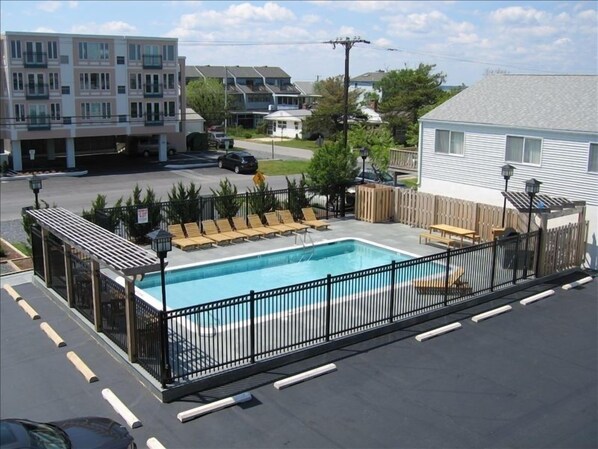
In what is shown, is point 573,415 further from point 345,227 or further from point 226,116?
point 226,116

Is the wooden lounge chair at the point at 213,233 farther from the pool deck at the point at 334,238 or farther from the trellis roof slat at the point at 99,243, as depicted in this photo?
the trellis roof slat at the point at 99,243

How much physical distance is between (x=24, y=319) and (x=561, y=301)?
46.3 feet

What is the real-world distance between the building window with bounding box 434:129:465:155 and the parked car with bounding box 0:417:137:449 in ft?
69.9

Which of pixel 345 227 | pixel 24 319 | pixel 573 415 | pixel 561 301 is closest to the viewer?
pixel 573 415

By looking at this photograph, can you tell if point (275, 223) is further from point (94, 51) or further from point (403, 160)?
point (94, 51)

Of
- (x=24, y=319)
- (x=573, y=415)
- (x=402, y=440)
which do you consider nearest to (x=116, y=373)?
(x=24, y=319)

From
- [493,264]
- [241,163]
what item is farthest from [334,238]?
[241,163]

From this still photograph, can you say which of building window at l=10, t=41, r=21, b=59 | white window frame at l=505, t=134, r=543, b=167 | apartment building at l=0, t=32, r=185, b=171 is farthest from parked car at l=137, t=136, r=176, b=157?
white window frame at l=505, t=134, r=543, b=167

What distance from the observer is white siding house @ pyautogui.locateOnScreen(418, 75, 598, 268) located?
2247 centimetres

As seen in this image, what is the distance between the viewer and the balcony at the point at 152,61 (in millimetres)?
50938

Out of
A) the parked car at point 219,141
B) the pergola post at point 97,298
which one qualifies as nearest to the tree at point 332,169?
the pergola post at point 97,298

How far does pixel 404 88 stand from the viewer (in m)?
69.6

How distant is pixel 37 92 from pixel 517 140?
35413 mm

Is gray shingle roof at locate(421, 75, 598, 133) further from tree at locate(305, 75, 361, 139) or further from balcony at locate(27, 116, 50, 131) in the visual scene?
tree at locate(305, 75, 361, 139)
